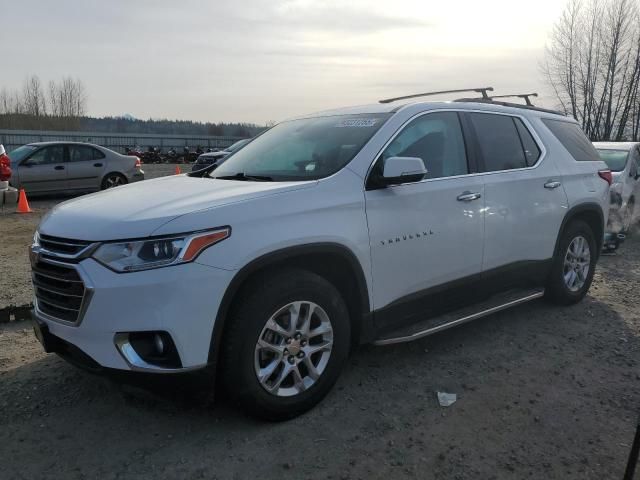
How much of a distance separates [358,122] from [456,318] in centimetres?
160

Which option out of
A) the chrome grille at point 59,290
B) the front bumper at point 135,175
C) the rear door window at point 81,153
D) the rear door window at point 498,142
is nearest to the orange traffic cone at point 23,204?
the rear door window at point 81,153

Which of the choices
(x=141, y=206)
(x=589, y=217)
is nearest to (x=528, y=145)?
(x=589, y=217)

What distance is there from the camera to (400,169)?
3.43 metres

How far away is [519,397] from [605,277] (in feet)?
12.7

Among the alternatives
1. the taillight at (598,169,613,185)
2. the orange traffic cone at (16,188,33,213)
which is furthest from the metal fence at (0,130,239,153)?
the taillight at (598,169,613,185)

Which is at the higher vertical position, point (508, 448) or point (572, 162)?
point (572, 162)

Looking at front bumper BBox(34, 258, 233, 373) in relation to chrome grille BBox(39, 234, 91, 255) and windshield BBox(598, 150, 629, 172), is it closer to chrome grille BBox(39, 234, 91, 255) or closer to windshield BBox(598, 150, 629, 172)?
chrome grille BBox(39, 234, 91, 255)

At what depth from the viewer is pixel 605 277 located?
6.69 metres

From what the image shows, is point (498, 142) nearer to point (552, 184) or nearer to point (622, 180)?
point (552, 184)

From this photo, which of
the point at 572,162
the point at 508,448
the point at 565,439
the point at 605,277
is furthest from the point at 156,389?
the point at 605,277

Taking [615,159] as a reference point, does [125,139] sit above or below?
above

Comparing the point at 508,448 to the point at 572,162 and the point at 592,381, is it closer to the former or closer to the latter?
the point at 592,381

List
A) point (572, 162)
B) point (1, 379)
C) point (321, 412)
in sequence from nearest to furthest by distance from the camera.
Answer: point (321, 412), point (1, 379), point (572, 162)

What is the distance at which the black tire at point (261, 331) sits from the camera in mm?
2916
